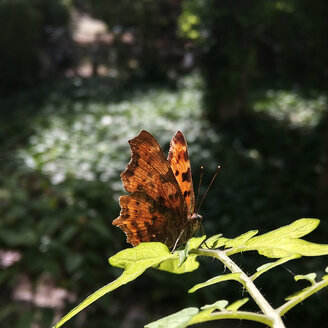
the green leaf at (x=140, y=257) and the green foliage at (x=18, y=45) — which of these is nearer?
the green leaf at (x=140, y=257)

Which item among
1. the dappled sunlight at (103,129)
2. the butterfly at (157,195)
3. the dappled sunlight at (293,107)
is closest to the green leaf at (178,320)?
the butterfly at (157,195)

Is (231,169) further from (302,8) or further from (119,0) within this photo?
(119,0)

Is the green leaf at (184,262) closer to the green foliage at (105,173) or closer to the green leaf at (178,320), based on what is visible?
the green foliage at (105,173)

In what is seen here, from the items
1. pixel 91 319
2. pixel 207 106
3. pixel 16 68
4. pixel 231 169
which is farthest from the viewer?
pixel 16 68

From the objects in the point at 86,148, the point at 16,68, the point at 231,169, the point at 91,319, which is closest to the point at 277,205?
the point at 231,169

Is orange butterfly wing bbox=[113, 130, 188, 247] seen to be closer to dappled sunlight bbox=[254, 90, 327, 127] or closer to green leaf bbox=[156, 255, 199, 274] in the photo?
green leaf bbox=[156, 255, 199, 274]

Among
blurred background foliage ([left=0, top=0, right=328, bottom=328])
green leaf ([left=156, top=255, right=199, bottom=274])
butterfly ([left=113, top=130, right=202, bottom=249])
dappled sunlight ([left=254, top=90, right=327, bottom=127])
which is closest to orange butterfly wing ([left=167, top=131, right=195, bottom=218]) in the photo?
butterfly ([left=113, top=130, right=202, bottom=249])

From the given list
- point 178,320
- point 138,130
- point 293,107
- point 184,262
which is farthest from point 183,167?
point 293,107
